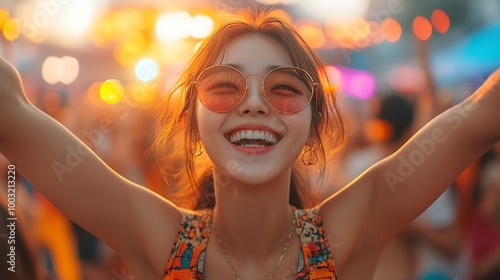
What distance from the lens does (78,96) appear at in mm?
5703

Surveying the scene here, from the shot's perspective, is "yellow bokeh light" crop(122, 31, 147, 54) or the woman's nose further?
"yellow bokeh light" crop(122, 31, 147, 54)

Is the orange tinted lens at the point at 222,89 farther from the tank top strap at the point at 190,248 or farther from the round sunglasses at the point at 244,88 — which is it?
the tank top strap at the point at 190,248

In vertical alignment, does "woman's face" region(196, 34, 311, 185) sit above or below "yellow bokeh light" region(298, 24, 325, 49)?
below

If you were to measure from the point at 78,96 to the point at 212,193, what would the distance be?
331 centimetres

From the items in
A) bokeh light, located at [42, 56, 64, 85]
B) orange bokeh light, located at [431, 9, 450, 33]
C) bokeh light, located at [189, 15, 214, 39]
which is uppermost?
orange bokeh light, located at [431, 9, 450, 33]

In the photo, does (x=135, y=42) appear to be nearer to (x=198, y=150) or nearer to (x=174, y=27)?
(x=174, y=27)

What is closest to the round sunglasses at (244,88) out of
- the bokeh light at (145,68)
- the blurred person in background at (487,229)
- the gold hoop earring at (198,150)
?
the gold hoop earring at (198,150)

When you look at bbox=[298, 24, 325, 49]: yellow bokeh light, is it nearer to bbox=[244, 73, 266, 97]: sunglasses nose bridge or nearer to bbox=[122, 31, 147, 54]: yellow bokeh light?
bbox=[122, 31, 147, 54]: yellow bokeh light

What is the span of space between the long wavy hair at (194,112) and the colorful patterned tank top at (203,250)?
202mm

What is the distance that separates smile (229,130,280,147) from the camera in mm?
2254

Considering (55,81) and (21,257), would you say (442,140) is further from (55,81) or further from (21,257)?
(55,81)

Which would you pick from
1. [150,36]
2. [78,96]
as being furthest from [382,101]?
[150,36]

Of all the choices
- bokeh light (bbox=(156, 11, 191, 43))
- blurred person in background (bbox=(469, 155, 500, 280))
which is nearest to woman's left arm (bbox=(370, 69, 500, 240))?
blurred person in background (bbox=(469, 155, 500, 280))

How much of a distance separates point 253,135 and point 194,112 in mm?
287
